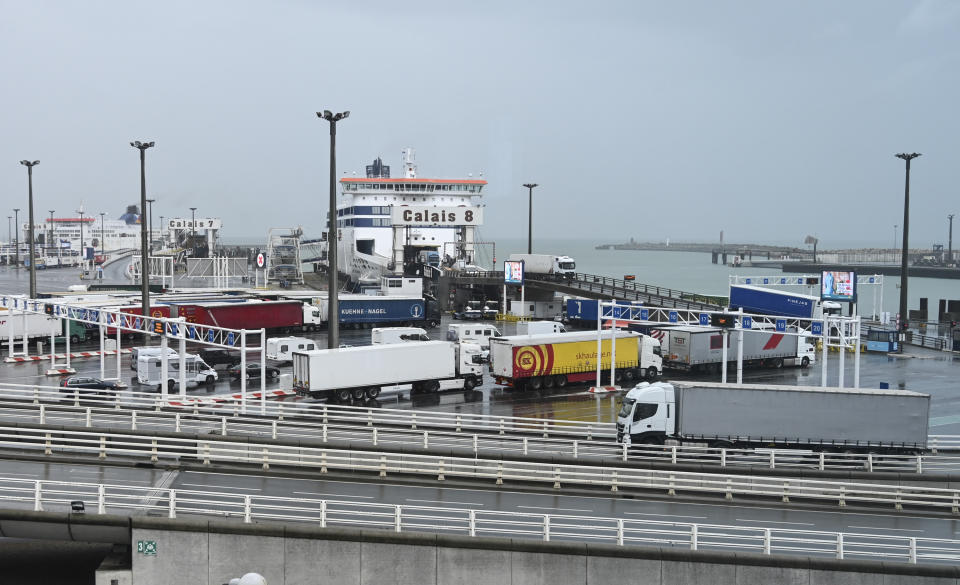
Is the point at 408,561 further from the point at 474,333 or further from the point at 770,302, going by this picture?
the point at 770,302

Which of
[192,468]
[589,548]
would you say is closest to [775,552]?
[589,548]

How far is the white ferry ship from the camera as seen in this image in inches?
3440

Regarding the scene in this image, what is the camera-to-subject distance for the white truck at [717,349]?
4197 centimetres

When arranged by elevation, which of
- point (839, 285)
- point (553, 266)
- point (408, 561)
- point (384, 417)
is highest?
point (553, 266)

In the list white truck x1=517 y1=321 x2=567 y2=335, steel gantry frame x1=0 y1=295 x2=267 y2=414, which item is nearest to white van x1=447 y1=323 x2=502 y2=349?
white truck x1=517 y1=321 x2=567 y2=335

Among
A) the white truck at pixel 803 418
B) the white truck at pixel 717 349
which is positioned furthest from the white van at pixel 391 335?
the white truck at pixel 803 418

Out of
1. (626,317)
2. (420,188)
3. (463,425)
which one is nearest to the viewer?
(463,425)

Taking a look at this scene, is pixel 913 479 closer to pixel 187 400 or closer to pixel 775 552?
pixel 775 552

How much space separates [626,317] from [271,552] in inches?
896

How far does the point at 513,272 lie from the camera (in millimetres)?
62812

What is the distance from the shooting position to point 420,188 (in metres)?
97.5

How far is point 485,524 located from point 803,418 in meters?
12.0

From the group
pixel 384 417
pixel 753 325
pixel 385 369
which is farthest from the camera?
pixel 385 369

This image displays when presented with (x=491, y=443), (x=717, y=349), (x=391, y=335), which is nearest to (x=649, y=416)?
(x=491, y=443)
